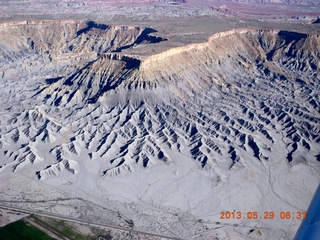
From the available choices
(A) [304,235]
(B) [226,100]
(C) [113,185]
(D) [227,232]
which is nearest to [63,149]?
(C) [113,185]

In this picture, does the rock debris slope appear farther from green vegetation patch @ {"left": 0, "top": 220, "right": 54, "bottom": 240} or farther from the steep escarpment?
green vegetation patch @ {"left": 0, "top": 220, "right": 54, "bottom": 240}

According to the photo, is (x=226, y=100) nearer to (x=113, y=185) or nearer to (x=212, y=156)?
(x=212, y=156)

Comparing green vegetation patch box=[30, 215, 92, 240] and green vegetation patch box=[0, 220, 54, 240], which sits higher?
green vegetation patch box=[0, 220, 54, 240]
